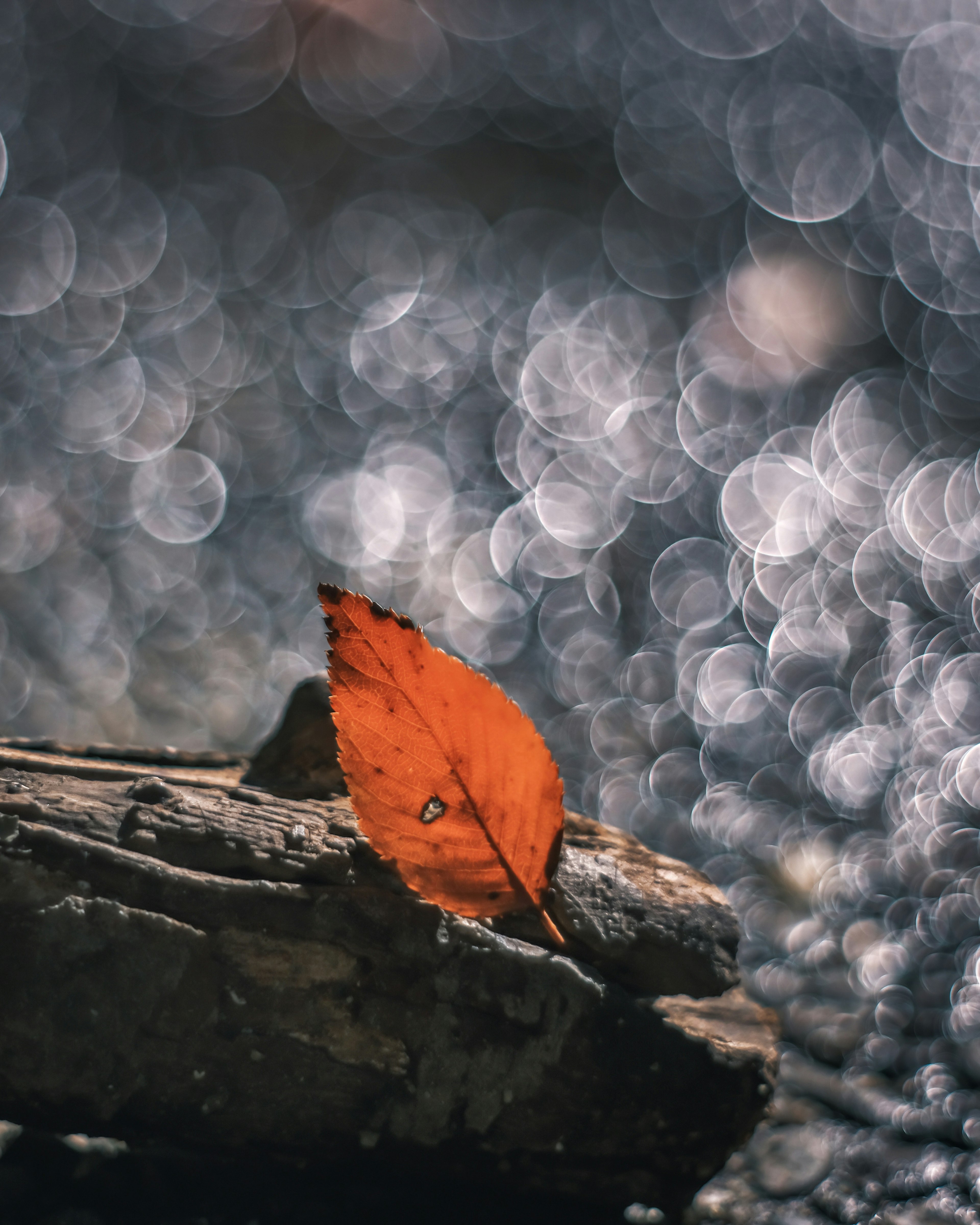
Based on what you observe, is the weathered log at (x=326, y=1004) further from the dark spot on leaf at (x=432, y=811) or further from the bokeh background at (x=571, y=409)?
the bokeh background at (x=571, y=409)

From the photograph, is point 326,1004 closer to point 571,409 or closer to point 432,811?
point 432,811

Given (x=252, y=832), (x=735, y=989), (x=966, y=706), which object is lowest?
(x=966, y=706)

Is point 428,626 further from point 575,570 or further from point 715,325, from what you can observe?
point 715,325

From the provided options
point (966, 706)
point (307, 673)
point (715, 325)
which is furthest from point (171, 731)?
point (715, 325)

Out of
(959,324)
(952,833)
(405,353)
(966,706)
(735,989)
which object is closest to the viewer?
(735,989)

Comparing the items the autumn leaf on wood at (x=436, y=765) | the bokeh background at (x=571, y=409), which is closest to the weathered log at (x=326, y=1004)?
the autumn leaf on wood at (x=436, y=765)

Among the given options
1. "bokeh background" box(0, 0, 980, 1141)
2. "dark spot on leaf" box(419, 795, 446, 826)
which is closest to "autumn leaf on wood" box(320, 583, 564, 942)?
"dark spot on leaf" box(419, 795, 446, 826)
